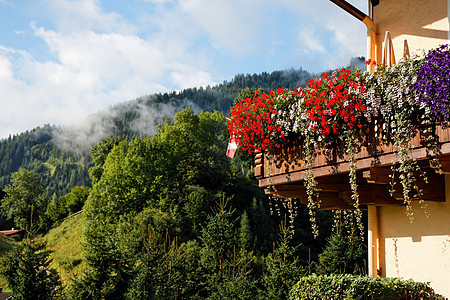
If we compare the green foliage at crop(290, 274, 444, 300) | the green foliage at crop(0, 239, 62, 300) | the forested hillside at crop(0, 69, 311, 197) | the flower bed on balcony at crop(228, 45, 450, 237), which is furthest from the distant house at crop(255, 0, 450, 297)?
the forested hillside at crop(0, 69, 311, 197)

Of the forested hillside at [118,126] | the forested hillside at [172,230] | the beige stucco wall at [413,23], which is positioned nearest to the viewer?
the beige stucco wall at [413,23]

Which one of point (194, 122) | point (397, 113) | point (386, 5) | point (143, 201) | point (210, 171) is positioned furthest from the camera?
point (194, 122)

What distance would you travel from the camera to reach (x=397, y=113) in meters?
4.84

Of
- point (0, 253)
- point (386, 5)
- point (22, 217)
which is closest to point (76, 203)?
point (22, 217)

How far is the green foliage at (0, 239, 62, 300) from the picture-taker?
11484 millimetres

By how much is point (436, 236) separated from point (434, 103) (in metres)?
2.36

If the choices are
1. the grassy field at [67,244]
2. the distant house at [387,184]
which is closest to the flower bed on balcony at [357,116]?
the distant house at [387,184]

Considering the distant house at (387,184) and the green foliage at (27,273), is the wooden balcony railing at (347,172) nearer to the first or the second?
the distant house at (387,184)

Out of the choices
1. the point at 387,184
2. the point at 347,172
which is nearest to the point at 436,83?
the point at 347,172

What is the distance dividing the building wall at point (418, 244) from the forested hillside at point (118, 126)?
15278 centimetres

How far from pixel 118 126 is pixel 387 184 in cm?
17858

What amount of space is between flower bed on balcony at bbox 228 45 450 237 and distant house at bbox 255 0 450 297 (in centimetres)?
17

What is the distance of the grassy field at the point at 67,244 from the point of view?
34.3 metres

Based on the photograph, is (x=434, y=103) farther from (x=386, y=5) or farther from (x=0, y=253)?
(x=0, y=253)
